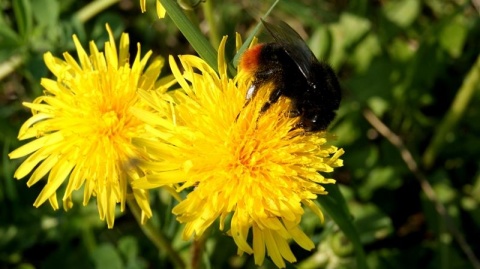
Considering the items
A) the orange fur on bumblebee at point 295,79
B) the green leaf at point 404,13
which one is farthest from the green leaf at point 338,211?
the green leaf at point 404,13

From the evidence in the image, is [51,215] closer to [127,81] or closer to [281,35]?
[127,81]

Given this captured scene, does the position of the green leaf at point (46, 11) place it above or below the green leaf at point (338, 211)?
above

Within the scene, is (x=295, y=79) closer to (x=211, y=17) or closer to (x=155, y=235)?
(x=155, y=235)

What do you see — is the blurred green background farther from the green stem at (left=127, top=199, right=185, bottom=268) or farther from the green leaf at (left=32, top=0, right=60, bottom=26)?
the green stem at (left=127, top=199, right=185, bottom=268)

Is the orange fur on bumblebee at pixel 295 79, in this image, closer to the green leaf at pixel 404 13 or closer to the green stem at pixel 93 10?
the green stem at pixel 93 10

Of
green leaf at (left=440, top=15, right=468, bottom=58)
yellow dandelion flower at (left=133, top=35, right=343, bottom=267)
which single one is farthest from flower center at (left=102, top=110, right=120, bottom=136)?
green leaf at (left=440, top=15, right=468, bottom=58)

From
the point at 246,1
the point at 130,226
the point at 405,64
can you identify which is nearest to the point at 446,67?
the point at 405,64

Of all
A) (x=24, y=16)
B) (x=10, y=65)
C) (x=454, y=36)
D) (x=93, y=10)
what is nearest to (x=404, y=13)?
(x=454, y=36)
